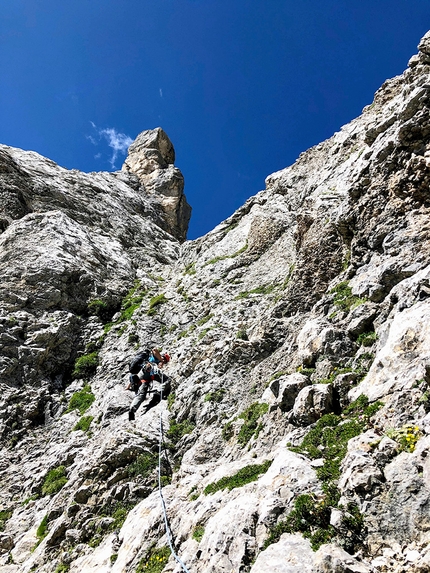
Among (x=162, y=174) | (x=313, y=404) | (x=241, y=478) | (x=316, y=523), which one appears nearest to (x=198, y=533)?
(x=241, y=478)

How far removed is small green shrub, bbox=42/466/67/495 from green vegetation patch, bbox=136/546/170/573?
25.1ft

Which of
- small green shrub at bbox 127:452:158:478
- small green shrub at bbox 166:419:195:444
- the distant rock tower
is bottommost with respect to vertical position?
small green shrub at bbox 127:452:158:478

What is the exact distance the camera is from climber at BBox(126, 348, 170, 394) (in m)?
18.8

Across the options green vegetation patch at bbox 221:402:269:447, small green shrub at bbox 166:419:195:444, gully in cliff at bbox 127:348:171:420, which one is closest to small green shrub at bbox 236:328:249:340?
gully in cliff at bbox 127:348:171:420

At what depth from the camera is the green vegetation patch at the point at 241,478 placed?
8609 mm

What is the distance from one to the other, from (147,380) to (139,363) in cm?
168

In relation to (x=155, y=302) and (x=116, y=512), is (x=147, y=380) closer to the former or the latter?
(x=116, y=512)

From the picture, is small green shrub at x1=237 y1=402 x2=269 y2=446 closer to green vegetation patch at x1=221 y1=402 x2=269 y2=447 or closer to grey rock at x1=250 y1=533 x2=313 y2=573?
green vegetation patch at x1=221 y1=402 x2=269 y2=447

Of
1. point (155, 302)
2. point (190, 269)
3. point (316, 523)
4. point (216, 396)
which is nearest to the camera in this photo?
point (316, 523)

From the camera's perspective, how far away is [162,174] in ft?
209

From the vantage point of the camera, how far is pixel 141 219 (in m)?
49.4

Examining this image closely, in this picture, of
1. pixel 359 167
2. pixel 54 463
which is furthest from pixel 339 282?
pixel 54 463

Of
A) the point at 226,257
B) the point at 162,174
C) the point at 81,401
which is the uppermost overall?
the point at 162,174

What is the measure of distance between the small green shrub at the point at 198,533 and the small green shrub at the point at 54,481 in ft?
29.7
